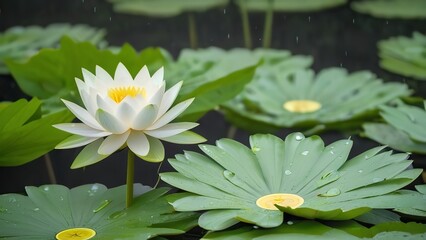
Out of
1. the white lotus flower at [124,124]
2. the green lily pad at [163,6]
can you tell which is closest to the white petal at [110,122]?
the white lotus flower at [124,124]

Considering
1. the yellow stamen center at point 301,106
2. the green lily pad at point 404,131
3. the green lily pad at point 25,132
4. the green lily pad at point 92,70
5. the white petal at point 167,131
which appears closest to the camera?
the white petal at point 167,131

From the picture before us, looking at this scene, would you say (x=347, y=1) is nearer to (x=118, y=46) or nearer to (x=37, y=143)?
(x=118, y=46)

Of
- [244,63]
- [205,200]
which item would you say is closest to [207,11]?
[244,63]

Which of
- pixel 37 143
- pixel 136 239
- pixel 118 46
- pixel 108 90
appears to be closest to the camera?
pixel 136 239

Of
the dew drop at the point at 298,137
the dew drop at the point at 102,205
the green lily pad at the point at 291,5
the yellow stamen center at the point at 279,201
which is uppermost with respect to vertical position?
the green lily pad at the point at 291,5

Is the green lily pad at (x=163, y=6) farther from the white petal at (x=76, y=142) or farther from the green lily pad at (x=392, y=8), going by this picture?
the white petal at (x=76, y=142)

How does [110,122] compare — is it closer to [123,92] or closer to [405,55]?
[123,92]

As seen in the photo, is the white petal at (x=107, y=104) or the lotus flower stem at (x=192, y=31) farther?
the lotus flower stem at (x=192, y=31)
